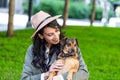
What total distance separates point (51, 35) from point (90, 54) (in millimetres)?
6523

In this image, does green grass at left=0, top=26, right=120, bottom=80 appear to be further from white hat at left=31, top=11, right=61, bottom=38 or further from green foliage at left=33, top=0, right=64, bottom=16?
green foliage at left=33, top=0, right=64, bottom=16

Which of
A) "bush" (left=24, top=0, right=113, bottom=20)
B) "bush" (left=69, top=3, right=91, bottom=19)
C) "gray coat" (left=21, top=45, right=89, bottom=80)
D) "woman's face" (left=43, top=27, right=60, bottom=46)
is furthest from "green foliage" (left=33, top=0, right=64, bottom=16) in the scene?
"woman's face" (left=43, top=27, right=60, bottom=46)

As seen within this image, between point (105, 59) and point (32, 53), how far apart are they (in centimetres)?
604

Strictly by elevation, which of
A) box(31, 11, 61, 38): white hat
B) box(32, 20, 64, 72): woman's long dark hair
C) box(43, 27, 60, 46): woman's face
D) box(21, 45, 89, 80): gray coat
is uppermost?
box(31, 11, 61, 38): white hat

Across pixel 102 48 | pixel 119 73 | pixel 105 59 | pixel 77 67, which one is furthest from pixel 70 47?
pixel 102 48

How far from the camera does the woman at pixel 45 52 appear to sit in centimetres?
404

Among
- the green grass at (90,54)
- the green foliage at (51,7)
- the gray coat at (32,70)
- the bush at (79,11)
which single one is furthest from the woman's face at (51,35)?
the bush at (79,11)

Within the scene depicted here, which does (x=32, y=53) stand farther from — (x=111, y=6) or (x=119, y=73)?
(x=111, y=6)

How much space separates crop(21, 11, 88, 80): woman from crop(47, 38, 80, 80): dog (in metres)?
0.04

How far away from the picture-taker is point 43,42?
165 inches

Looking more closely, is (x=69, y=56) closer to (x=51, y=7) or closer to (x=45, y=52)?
(x=45, y=52)

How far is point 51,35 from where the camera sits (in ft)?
13.2

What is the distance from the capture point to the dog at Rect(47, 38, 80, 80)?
12.9 feet

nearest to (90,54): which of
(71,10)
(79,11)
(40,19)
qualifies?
(40,19)
